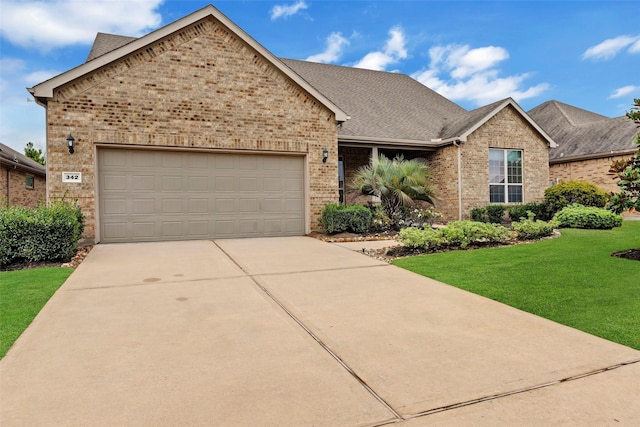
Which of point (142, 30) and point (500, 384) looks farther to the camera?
point (142, 30)

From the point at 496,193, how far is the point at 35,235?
15.9m

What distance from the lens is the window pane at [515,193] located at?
668 inches

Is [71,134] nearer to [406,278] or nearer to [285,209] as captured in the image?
[285,209]

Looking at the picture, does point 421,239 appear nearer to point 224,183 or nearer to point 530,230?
point 530,230

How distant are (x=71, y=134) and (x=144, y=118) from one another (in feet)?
5.83

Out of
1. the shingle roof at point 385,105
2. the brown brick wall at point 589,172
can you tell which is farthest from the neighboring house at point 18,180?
the brown brick wall at point 589,172

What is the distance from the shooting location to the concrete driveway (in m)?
2.51

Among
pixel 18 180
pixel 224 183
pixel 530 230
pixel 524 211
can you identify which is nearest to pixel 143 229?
pixel 224 183

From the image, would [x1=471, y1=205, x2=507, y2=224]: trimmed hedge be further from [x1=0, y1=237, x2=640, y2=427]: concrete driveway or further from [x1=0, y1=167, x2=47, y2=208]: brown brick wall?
[x1=0, y1=167, x2=47, y2=208]: brown brick wall

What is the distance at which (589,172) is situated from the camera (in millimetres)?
20953

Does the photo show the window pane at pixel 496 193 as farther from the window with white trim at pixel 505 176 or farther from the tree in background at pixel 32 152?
the tree in background at pixel 32 152

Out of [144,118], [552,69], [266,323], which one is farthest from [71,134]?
[552,69]

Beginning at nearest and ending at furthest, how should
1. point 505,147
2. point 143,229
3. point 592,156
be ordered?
point 143,229 → point 505,147 → point 592,156

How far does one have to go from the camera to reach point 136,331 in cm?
400
